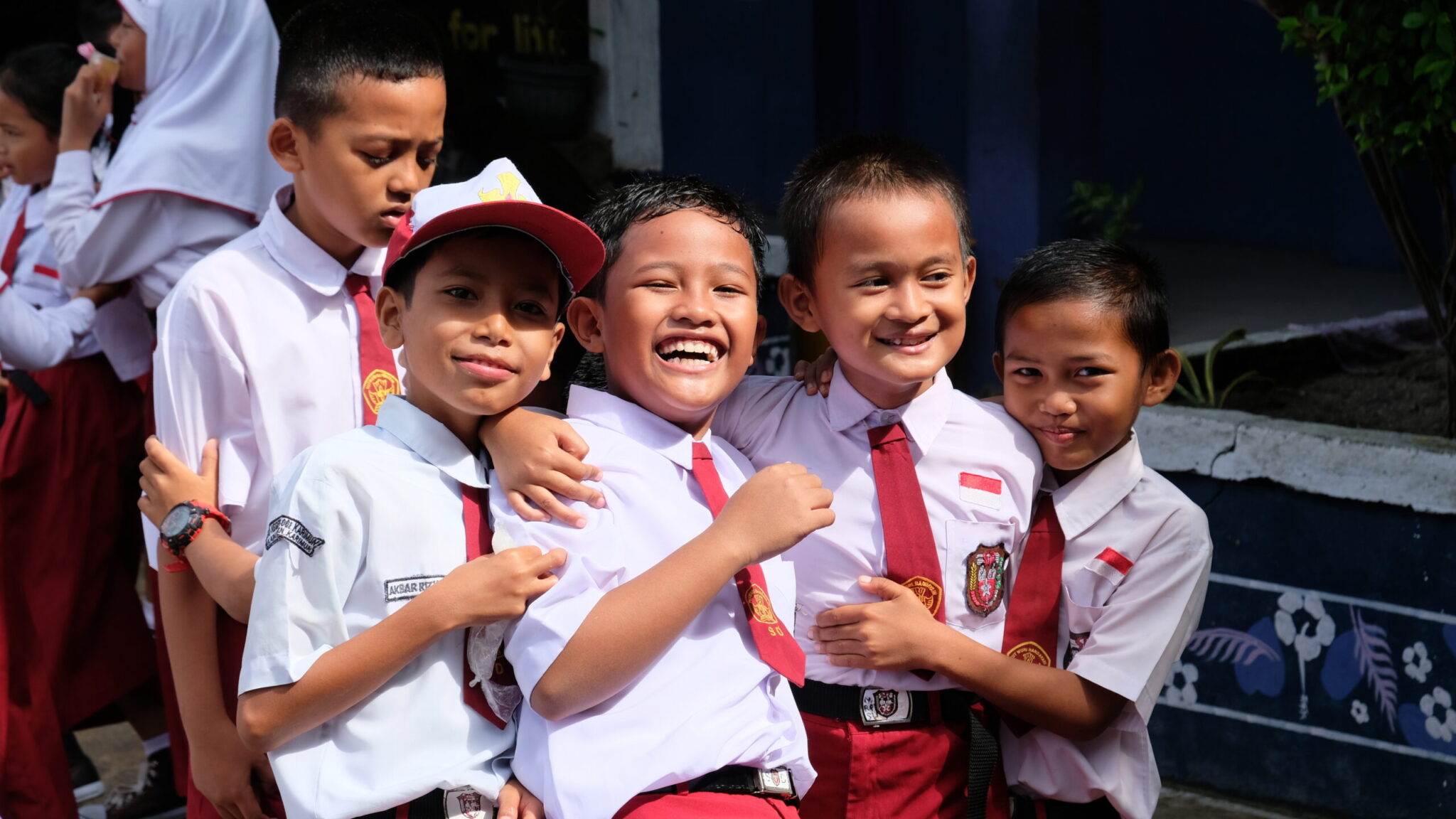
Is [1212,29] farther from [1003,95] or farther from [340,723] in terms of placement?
[340,723]

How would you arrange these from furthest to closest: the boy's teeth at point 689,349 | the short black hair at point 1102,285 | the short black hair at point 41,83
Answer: the short black hair at point 41,83
the short black hair at point 1102,285
the boy's teeth at point 689,349

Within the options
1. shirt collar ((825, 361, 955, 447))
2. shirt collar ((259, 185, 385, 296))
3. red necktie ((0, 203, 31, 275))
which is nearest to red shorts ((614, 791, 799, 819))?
shirt collar ((825, 361, 955, 447))

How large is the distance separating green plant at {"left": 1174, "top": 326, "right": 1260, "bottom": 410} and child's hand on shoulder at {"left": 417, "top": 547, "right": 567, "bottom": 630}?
8.12ft

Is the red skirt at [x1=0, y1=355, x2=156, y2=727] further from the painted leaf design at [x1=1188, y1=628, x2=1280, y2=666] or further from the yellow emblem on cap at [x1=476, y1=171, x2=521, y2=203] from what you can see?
the painted leaf design at [x1=1188, y1=628, x2=1280, y2=666]

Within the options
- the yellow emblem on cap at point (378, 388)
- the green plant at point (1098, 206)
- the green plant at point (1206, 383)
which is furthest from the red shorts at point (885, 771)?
the green plant at point (1098, 206)

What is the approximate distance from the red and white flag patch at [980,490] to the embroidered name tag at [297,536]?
0.96 meters

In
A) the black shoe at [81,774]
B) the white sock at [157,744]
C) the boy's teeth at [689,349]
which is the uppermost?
the boy's teeth at [689,349]

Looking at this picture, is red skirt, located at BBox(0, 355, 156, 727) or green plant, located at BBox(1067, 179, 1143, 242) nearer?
red skirt, located at BBox(0, 355, 156, 727)

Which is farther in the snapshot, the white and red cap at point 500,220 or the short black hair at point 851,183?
the short black hair at point 851,183

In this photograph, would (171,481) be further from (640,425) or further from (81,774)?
(81,774)

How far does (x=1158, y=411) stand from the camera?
11.5 feet

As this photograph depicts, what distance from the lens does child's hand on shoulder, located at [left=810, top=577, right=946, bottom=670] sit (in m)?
2.00

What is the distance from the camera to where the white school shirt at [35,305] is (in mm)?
3162

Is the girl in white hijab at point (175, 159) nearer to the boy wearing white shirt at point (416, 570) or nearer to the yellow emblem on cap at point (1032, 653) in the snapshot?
the boy wearing white shirt at point (416, 570)
